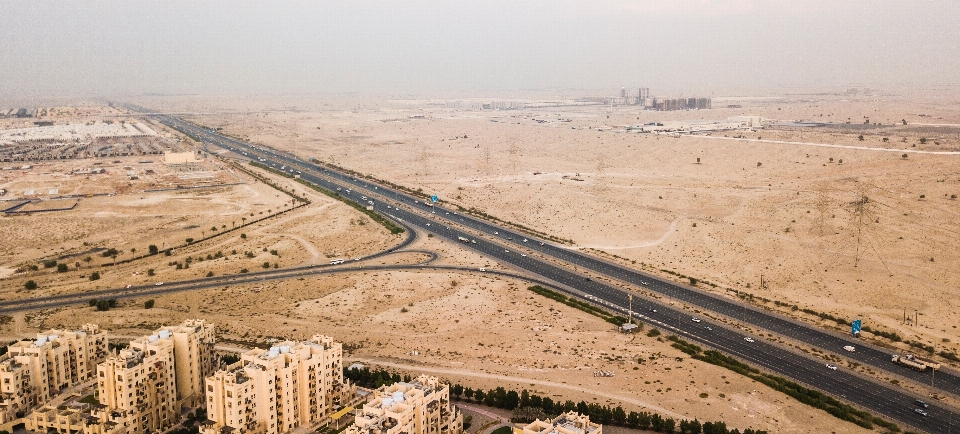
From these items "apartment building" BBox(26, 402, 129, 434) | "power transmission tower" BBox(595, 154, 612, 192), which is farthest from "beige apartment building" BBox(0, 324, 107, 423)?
"power transmission tower" BBox(595, 154, 612, 192)

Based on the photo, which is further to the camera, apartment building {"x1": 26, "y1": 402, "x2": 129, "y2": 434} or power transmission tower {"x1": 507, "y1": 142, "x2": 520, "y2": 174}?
power transmission tower {"x1": 507, "y1": 142, "x2": 520, "y2": 174}

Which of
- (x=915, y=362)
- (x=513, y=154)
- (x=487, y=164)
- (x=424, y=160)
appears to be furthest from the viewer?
(x=513, y=154)

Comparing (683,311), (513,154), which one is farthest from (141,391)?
(513,154)

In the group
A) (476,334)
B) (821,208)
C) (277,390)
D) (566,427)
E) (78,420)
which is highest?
(821,208)

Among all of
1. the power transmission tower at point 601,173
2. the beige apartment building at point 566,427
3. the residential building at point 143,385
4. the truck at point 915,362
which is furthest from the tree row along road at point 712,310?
the residential building at point 143,385

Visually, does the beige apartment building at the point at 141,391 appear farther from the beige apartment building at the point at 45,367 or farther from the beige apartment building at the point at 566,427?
the beige apartment building at the point at 566,427

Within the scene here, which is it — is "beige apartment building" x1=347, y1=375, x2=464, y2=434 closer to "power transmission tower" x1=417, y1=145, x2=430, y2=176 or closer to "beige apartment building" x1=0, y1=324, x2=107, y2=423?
"beige apartment building" x1=0, y1=324, x2=107, y2=423

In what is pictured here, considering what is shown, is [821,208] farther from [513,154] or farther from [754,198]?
[513,154]
